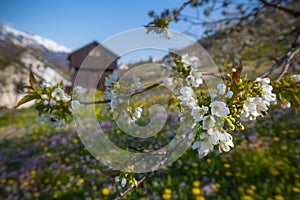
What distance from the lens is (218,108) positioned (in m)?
0.68

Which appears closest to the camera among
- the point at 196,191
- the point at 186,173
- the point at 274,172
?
the point at 196,191

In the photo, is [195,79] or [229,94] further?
[195,79]

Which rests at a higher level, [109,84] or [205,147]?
[109,84]

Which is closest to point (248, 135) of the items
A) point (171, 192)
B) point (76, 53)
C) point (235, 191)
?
point (235, 191)

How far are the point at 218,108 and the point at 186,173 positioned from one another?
7.36 ft

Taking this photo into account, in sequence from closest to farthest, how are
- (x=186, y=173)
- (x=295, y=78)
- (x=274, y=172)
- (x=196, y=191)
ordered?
(x=295, y=78) → (x=196, y=191) → (x=274, y=172) → (x=186, y=173)

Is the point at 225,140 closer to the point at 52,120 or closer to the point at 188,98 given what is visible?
the point at 188,98

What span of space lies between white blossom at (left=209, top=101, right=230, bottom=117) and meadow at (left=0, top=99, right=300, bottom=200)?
138 centimetres

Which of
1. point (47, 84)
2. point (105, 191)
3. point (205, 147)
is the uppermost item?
point (47, 84)

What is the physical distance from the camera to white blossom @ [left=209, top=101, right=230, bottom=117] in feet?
2.19

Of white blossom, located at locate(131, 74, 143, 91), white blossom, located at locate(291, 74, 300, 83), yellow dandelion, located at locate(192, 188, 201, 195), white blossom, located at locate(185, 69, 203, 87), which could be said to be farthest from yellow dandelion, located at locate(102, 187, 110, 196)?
white blossom, located at locate(291, 74, 300, 83)

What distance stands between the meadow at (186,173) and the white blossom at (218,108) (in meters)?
1.38

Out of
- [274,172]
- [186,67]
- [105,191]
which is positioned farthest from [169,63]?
[274,172]

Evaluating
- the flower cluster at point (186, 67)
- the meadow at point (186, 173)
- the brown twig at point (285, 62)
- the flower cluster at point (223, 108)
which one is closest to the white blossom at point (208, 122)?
the flower cluster at point (223, 108)
